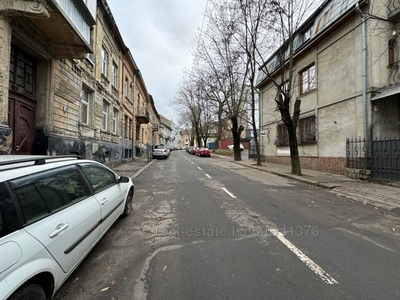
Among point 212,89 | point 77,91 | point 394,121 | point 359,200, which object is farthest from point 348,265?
point 212,89

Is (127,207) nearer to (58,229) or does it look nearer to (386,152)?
(58,229)

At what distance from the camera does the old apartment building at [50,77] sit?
5938 millimetres

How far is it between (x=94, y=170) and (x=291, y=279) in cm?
336

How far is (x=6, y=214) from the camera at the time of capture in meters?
1.81

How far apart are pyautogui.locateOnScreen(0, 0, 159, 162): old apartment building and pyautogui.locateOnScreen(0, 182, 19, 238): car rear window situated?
513 centimetres

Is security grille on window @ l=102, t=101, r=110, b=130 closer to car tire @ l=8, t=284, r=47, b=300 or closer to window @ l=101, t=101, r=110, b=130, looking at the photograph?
window @ l=101, t=101, r=110, b=130

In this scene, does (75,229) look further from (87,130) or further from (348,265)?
(87,130)

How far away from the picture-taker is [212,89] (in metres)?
23.5

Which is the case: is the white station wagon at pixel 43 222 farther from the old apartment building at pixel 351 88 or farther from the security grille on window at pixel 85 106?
the old apartment building at pixel 351 88

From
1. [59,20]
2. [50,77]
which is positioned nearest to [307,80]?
[59,20]

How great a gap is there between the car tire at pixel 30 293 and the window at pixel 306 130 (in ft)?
50.6

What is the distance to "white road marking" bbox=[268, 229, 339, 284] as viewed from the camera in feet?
9.02

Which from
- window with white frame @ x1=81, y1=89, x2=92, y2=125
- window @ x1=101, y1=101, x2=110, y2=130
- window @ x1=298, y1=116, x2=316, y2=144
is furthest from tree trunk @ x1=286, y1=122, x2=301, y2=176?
window @ x1=101, y1=101, x2=110, y2=130

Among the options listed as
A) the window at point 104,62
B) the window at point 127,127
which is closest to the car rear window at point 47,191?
the window at point 104,62
